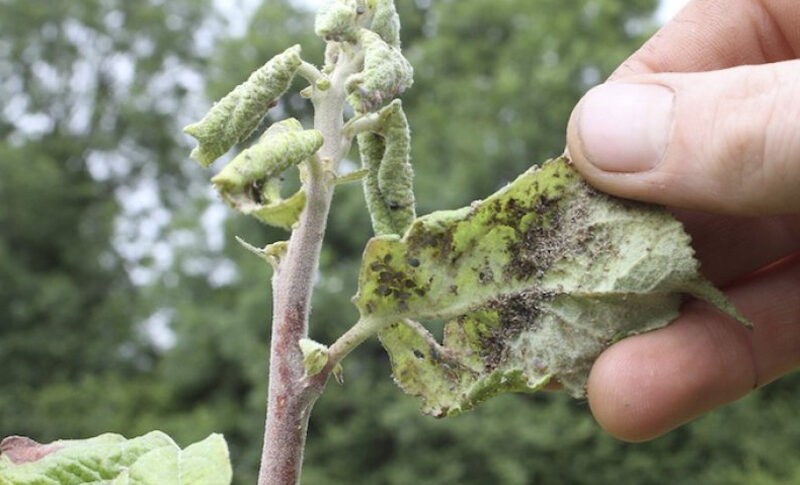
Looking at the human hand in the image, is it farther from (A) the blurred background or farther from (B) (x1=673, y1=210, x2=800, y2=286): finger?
(A) the blurred background

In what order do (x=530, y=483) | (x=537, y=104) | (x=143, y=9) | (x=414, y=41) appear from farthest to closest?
(x=143, y=9) → (x=414, y=41) → (x=537, y=104) → (x=530, y=483)

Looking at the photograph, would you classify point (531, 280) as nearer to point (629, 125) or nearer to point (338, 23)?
point (629, 125)

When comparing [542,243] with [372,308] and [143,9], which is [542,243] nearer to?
[372,308]

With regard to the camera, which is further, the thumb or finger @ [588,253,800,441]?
finger @ [588,253,800,441]

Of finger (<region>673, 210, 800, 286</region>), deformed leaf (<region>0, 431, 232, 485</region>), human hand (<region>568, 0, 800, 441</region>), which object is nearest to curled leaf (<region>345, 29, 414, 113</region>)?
human hand (<region>568, 0, 800, 441</region>)

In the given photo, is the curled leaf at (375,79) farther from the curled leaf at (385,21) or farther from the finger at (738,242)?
the finger at (738,242)

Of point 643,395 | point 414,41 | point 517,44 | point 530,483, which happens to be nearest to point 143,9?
point 414,41

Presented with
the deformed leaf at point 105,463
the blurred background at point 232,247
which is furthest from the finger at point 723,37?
the blurred background at point 232,247
